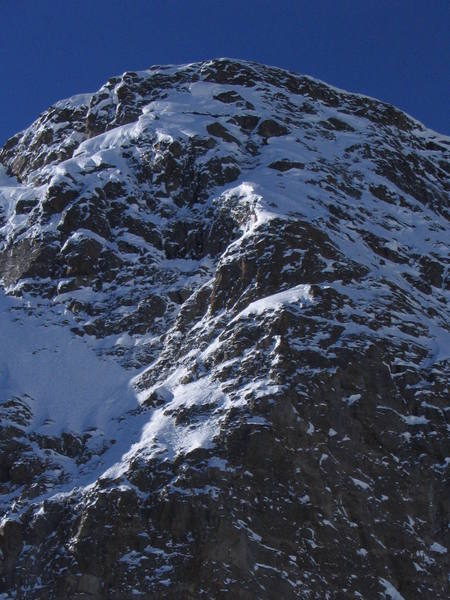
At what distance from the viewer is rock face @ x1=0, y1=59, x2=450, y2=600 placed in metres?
48.0

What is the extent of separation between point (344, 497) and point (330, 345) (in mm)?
8594

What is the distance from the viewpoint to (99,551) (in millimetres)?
48312

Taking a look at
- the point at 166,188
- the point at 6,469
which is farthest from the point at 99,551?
the point at 166,188

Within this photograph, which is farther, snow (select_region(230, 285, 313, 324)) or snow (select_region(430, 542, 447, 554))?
snow (select_region(230, 285, 313, 324))

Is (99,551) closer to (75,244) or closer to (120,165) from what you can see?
(75,244)

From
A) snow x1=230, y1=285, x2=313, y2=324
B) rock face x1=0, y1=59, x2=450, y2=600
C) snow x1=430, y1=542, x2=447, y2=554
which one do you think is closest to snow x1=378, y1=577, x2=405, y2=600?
rock face x1=0, y1=59, x2=450, y2=600

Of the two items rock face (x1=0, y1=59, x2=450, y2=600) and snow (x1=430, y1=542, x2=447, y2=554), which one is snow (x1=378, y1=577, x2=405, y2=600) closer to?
rock face (x1=0, y1=59, x2=450, y2=600)

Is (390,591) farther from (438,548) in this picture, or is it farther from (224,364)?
(224,364)

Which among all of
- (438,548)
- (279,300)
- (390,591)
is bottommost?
(390,591)

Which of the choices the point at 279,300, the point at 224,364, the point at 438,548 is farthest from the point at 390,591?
the point at 279,300

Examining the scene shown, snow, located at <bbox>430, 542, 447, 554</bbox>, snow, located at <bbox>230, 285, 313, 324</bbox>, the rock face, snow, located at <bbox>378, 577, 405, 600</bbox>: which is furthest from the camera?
snow, located at <bbox>230, 285, 313, 324</bbox>

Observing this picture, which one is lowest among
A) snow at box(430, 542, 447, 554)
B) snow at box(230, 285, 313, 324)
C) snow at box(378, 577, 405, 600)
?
snow at box(378, 577, 405, 600)

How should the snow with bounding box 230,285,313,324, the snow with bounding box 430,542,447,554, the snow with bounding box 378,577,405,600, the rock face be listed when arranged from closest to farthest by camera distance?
the snow with bounding box 378,577,405,600 < the rock face < the snow with bounding box 430,542,447,554 < the snow with bounding box 230,285,313,324

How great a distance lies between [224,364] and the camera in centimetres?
5600
